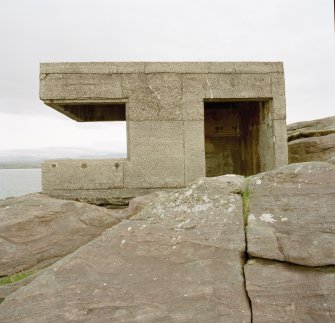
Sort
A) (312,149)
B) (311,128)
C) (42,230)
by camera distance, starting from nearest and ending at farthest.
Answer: (42,230) → (312,149) → (311,128)

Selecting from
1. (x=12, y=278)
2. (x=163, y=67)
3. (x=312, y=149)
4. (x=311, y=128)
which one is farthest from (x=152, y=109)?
(x=311, y=128)

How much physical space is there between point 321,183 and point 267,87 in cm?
353

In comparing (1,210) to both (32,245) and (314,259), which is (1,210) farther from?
(314,259)

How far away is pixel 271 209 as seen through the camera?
2729mm

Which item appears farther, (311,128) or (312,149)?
(311,128)

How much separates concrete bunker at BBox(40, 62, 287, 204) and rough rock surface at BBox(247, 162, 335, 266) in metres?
2.89

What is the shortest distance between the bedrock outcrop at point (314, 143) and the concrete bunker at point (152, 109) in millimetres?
1365

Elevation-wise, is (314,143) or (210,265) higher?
(314,143)

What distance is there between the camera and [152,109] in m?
5.84

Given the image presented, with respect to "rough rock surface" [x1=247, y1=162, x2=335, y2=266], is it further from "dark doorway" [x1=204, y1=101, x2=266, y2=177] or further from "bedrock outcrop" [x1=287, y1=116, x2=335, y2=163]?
"dark doorway" [x1=204, y1=101, x2=266, y2=177]

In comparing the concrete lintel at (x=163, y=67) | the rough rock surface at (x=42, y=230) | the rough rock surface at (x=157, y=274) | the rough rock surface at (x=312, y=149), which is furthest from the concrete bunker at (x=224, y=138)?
the rough rock surface at (x=157, y=274)

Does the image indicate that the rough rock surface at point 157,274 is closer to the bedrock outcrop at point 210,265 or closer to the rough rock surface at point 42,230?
the bedrock outcrop at point 210,265

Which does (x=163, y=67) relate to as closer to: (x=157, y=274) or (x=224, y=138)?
(x=224, y=138)

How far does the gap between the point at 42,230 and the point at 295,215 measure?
2.82 metres
